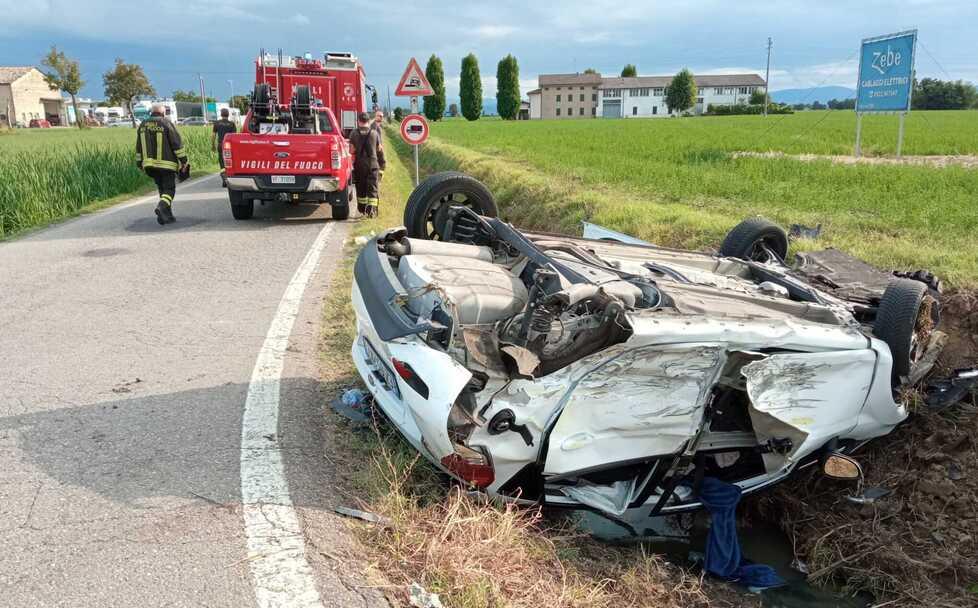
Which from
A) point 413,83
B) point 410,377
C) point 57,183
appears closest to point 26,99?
point 57,183

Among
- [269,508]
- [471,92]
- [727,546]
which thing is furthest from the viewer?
[471,92]

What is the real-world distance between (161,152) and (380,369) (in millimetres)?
9240

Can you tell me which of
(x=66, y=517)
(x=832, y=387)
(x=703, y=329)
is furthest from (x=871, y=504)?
(x=66, y=517)

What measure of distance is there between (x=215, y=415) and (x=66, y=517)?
118 centimetres

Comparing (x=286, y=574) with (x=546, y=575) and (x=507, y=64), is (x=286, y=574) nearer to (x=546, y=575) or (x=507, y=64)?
(x=546, y=575)

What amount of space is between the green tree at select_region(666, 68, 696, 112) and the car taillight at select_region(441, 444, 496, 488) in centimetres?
11576

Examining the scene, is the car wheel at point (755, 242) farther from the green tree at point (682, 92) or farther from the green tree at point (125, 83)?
the green tree at point (682, 92)

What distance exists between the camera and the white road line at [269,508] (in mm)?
2570

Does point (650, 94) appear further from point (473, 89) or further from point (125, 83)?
point (125, 83)

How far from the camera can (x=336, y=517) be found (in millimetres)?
3113

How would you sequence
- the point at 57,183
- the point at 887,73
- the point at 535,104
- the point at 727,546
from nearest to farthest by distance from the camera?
1. the point at 727,546
2. the point at 57,183
3. the point at 887,73
4. the point at 535,104

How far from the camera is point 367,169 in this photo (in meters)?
12.3

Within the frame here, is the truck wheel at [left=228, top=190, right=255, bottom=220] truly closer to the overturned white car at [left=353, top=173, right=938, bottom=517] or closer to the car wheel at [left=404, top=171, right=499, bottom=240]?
the car wheel at [left=404, top=171, right=499, bottom=240]

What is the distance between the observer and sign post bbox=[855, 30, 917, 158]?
17609 millimetres
